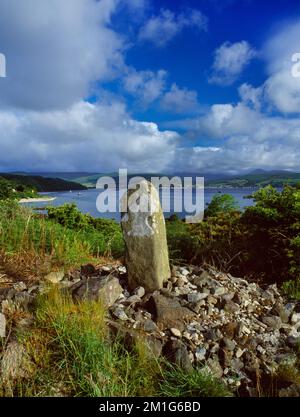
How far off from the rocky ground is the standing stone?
21cm

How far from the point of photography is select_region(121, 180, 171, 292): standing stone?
251 inches

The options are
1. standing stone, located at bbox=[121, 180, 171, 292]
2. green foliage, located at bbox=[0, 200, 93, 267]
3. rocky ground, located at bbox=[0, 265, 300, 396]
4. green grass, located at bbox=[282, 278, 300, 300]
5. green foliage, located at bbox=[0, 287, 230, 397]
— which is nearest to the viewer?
green foliage, located at bbox=[0, 287, 230, 397]

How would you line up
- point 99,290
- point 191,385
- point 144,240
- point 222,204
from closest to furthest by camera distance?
point 191,385 < point 99,290 < point 144,240 < point 222,204

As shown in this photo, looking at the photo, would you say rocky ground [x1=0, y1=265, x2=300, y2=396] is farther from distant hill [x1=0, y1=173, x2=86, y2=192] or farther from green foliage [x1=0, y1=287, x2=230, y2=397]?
distant hill [x1=0, y1=173, x2=86, y2=192]

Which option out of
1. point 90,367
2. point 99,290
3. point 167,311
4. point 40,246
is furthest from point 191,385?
point 40,246

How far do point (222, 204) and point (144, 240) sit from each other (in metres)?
9.11

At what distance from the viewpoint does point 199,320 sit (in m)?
5.88

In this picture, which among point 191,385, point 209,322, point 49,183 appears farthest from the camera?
point 49,183

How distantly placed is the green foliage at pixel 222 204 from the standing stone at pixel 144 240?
25.1 ft

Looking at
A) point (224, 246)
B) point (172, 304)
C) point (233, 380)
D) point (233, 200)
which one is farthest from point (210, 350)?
point (233, 200)

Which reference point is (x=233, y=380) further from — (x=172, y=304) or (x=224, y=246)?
(x=224, y=246)

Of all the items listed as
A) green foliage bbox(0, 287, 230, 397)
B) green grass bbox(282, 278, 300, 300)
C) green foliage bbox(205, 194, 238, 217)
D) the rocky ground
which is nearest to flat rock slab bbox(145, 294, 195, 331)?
the rocky ground

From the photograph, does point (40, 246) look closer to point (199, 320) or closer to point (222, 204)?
point (199, 320)
